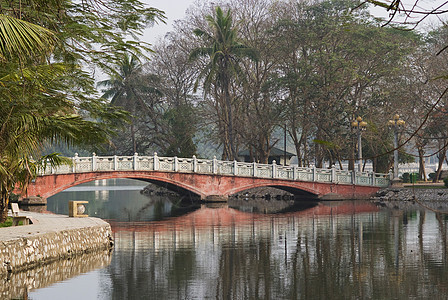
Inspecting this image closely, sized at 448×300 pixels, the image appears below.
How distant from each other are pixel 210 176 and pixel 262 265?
28.9 metres

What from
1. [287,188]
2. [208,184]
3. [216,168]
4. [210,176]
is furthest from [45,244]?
[287,188]

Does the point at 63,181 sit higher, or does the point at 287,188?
the point at 63,181

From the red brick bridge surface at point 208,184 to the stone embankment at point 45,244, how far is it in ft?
68.1

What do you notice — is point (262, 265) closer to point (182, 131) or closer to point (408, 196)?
point (408, 196)

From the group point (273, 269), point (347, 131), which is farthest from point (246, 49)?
point (273, 269)

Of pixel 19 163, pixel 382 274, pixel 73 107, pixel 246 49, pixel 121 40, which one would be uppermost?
pixel 246 49

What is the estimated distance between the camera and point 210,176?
4306 centimetres

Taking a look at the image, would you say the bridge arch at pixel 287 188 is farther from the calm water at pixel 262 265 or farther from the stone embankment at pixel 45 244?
the stone embankment at pixel 45 244

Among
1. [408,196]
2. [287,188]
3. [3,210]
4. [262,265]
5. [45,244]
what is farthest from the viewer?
[287,188]

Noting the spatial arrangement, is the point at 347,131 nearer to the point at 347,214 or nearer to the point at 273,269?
the point at 347,214

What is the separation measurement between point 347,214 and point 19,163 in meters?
17.3

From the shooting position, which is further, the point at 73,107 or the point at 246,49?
the point at 246,49

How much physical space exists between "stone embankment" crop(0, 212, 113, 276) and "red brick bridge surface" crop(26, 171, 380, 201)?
20.8 meters

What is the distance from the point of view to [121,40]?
52.0 feet
